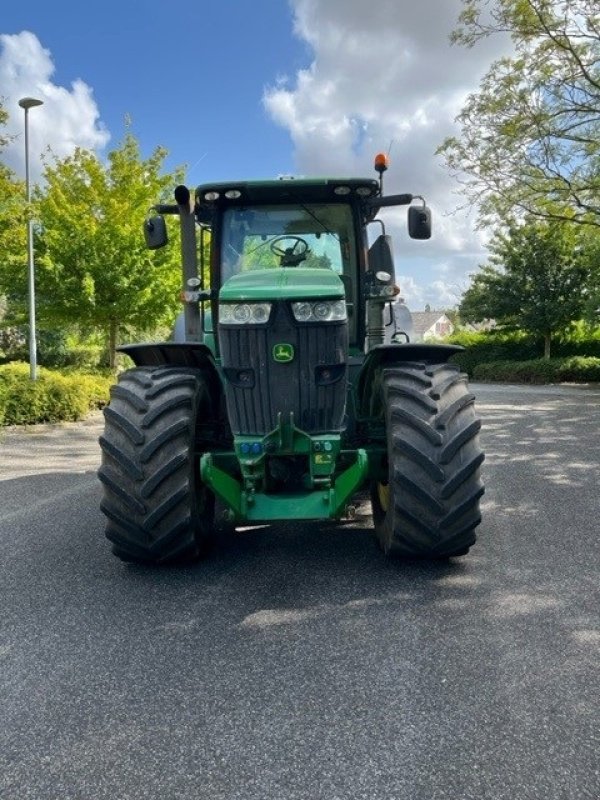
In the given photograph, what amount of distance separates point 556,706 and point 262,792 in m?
1.17

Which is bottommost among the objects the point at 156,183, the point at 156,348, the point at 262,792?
the point at 262,792

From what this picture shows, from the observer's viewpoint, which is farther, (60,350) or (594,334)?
(594,334)

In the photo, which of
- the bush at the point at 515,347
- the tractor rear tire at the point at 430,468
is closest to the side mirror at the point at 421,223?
the tractor rear tire at the point at 430,468

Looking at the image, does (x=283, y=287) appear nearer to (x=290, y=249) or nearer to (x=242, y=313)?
(x=242, y=313)

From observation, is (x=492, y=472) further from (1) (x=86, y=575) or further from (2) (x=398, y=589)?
(1) (x=86, y=575)

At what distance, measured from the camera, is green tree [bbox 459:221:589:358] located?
28.9 meters

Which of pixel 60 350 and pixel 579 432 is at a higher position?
pixel 60 350

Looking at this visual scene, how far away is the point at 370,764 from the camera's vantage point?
7.21 ft

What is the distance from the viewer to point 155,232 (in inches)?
200

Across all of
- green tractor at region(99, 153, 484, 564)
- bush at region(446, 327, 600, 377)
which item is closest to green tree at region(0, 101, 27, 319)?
green tractor at region(99, 153, 484, 564)

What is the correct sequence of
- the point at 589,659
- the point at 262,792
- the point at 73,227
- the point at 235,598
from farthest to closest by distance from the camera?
the point at 73,227
the point at 235,598
the point at 589,659
the point at 262,792

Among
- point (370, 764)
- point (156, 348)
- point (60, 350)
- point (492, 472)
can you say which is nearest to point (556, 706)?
point (370, 764)

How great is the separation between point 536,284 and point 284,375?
92.2ft

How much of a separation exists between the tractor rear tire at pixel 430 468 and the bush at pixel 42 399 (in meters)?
9.39
